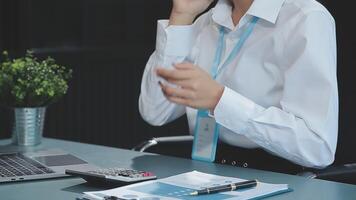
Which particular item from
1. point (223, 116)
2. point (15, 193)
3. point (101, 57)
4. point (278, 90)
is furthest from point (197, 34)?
point (101, 57)

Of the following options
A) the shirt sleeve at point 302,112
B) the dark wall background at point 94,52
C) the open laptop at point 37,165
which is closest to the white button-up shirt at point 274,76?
the shirt sleeve at point 302,112

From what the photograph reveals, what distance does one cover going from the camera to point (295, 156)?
6.88 feet

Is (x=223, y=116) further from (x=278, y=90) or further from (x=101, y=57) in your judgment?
(x=101, y=57)

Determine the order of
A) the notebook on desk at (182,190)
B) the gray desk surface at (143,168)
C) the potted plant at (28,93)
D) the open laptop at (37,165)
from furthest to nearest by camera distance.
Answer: the potted plant at (28,93)
the open laptop at (37,165)
the gray desk surface at (143,168)
the notebook on desk at (182,190)

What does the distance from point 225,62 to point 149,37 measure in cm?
251

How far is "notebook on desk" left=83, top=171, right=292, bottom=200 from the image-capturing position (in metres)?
1.58

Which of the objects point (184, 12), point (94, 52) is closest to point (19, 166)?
point (184, 12)

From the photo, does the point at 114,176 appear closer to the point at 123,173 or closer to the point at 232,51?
the point at 123,173

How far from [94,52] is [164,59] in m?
2.18

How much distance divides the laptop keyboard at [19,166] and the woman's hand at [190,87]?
409mm

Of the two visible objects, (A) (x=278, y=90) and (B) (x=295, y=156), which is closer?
(B) (x=295, y=156)

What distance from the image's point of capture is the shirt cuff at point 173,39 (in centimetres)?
233

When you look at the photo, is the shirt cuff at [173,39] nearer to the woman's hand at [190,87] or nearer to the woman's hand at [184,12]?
the woman's hand at [184,12]

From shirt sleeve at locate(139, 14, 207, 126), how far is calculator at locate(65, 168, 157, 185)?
561 millimetres
